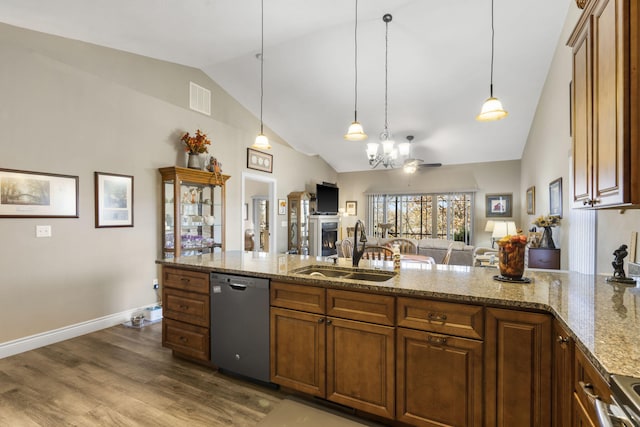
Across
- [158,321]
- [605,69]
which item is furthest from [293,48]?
[158,321]

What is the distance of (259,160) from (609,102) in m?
5.49

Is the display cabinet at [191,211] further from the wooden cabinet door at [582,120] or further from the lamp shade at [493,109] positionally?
the wooden cabinet door at [582,120]

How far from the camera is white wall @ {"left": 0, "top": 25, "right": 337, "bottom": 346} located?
118 inches

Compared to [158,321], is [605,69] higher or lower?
higher

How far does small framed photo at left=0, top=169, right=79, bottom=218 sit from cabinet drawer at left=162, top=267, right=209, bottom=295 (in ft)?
4.96

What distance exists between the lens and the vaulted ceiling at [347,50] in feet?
10.2

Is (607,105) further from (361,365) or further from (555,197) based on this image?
(555,197)

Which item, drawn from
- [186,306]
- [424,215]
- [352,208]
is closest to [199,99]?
[186,306]

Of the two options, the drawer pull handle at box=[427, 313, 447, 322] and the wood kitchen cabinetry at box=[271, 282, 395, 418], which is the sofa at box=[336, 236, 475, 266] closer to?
the wood kitchen cabinetry at box=[271, 282, 395, 418]

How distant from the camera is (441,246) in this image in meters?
5.57

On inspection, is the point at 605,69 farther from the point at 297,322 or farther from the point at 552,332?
the point at 297,322

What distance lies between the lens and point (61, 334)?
3305 mm

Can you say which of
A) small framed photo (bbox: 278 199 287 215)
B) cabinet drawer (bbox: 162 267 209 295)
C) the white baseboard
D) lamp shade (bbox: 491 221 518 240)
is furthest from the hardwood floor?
lamp shade (bbox: 491 221 518 240)

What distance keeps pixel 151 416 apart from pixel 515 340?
88.3 inches
